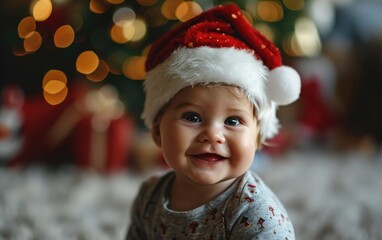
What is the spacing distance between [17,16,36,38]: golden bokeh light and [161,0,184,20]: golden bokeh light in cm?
55

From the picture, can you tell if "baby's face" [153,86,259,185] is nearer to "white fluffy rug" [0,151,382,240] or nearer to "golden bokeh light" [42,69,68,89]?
"white fluffy rug" [0,151,382,240]

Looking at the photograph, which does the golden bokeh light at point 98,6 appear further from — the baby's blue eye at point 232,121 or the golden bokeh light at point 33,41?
the baby's blue eye at point 232,121

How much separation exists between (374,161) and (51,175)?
121 centimetres

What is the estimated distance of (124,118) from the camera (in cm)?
184

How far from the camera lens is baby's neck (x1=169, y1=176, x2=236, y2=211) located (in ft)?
2.82

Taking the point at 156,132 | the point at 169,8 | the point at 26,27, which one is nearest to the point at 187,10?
the point at 169,8

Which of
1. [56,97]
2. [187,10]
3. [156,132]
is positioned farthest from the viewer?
[56,97]

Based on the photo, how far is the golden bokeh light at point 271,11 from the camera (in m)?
1.91

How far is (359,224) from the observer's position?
4.28 feet

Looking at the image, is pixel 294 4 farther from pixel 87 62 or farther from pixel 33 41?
pixel 33 41

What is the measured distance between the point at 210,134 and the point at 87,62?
1321 millimetres

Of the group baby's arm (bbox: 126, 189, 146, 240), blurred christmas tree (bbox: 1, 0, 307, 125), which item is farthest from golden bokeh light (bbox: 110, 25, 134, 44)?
baby's arm (bbox: 126, 189, 146, 240)

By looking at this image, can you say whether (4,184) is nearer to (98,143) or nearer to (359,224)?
(98,143)

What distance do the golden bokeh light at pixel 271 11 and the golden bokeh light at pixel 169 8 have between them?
1.08 feet
